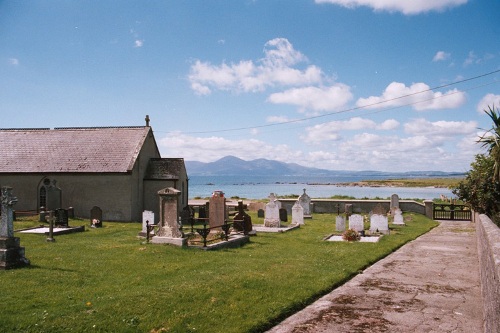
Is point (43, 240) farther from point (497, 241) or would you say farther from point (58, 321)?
point (497, 241)

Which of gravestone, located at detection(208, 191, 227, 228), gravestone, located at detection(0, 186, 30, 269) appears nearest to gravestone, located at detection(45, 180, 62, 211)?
gravestone, located at detection(208, 191, 227, 228)

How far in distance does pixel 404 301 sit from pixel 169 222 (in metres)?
9.98

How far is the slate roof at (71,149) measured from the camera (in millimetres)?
28781

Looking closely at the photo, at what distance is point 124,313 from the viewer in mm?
8289

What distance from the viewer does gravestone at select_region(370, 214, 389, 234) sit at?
72.8 ft

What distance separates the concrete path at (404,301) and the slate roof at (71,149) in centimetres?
1959

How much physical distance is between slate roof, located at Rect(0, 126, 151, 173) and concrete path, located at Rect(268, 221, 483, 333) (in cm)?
1959

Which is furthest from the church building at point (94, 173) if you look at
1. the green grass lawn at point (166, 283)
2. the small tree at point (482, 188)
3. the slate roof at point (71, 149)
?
the small tree at point (482, 188)

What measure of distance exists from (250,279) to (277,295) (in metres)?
1.34

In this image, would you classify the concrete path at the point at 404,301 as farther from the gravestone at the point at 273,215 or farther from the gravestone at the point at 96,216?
the gravestone at the point at 96,216

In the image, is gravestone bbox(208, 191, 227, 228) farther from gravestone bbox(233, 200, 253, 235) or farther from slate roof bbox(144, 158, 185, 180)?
slate roof bbox(144, 158, 185, 180)

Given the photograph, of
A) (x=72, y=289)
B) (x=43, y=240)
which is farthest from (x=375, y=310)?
(x=43, y=240)

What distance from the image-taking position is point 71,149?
30422mm

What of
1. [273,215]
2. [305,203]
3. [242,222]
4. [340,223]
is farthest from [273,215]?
[305,203]
